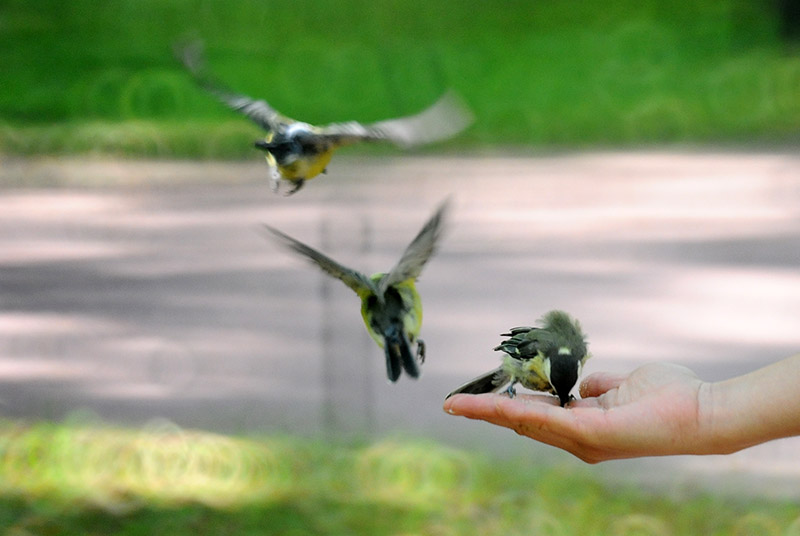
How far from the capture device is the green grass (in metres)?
4.15

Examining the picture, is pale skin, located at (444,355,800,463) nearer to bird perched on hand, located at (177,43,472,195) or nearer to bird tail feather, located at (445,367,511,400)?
bird tail feather, located at (445,367,511,400)

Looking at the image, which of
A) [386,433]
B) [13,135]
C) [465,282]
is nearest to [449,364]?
[386,433]

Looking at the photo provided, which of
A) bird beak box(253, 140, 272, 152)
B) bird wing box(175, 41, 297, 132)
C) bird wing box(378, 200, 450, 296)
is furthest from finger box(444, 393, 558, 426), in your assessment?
bird beak box(253, 140, 272, 152)

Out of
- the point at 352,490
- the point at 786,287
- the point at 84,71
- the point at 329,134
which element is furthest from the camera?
the point at 84,71

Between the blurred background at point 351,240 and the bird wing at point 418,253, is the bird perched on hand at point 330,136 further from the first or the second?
the blurred background at point 351,240

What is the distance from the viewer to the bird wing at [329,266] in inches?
71.2

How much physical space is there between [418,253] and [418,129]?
436mm

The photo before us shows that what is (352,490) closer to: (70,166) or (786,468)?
(786,468)

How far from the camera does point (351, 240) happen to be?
6098 millimetres

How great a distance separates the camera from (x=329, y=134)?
1.73 meters

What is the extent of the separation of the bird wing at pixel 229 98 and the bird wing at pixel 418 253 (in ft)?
1.03

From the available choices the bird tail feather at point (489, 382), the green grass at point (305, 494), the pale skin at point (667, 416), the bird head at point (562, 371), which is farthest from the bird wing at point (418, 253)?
the green grass at point (305, 494)

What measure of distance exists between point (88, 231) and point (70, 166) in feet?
1.72

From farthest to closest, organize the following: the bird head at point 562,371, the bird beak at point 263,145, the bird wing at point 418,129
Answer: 1. the bird head at point 562,371
2. the bird beak at point 263,145
3. the bird wing at point 418,129
